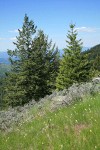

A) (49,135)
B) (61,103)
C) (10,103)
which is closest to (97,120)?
(49,135)

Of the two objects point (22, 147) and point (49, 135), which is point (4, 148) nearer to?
point (22, 147)

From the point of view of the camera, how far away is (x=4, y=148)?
8758 mm

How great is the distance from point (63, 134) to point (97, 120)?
1.02 meters

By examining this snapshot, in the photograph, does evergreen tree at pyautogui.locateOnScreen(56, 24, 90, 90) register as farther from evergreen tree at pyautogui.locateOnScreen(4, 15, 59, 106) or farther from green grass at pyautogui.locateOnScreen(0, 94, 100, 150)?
green grass at pyautogui.locateOnScreen(0, 94, 100, 150)

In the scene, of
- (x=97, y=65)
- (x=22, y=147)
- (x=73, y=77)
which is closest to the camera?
(x=22, y=147)

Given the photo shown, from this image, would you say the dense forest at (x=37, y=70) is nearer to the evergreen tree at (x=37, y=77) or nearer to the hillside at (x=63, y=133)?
the evergreen tree at (x=37, y=77)

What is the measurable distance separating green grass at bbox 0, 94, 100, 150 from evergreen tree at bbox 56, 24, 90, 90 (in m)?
24.0

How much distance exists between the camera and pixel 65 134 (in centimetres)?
746

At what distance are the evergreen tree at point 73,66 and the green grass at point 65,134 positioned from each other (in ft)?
78.7

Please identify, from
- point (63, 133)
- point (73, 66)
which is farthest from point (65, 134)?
point (73, 66)

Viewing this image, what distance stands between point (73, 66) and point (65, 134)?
27.4 metres

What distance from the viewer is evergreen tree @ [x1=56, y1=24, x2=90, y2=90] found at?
33.8 metres

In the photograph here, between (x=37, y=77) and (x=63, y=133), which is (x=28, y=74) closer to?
(x=37, y=77)

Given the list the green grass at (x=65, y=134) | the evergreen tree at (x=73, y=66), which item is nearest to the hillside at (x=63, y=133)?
the green grass at (x=65, y=134)
